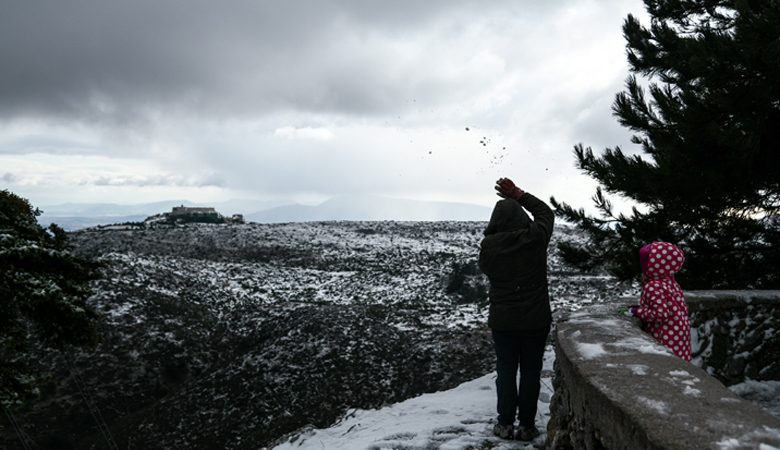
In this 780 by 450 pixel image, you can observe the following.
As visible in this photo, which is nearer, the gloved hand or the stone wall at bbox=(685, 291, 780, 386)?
the gloved hand

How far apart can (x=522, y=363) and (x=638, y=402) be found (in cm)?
211

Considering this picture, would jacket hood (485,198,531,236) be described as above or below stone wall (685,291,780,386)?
above

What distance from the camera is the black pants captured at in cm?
438

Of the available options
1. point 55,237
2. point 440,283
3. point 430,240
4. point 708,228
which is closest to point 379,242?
point 430,240

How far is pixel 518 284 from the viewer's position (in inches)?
169

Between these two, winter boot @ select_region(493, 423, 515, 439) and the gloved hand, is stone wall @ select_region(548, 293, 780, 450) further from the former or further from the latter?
the gloved hand

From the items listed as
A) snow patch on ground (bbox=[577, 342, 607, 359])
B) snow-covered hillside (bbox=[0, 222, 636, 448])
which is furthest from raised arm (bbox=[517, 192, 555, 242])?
snow-covered hillside (bbox=[0, 222, 636, 448])

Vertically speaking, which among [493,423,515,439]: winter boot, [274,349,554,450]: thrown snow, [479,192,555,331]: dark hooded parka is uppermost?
[479,192,555,331]: dark hooded parka

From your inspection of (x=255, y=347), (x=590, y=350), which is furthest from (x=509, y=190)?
(x=255, y=347)

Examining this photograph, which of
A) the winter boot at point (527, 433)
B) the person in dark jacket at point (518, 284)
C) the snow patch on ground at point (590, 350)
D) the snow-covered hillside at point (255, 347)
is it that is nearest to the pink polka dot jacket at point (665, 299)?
the person in dark jacket at point (518, 284)

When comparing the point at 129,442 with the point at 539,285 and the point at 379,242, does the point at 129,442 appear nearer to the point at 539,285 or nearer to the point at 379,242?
the point at 539,285

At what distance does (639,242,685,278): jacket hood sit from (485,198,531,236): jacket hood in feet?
3.50

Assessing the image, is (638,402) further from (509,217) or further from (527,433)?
(527,433)

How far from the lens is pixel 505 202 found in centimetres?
438
